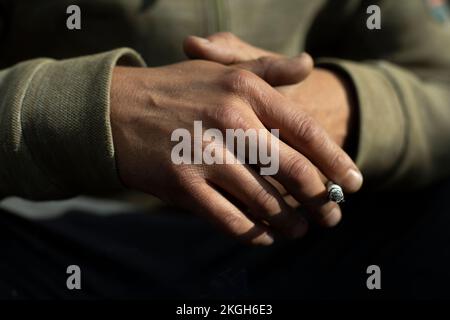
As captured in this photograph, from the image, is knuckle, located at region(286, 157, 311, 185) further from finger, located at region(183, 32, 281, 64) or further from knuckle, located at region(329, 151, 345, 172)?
finger, located at region(183, 32, 281, 64)

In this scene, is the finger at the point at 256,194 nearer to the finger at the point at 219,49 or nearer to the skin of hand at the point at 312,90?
the skin of hand at the point at 312,90

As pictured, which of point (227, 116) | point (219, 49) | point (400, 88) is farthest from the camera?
point (400, 88)

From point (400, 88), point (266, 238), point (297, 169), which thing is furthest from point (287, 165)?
point (400, 88)

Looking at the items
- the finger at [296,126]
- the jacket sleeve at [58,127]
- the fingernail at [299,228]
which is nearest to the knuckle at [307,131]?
the finger at [296,126]

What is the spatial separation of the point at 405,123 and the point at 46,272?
0.66 m

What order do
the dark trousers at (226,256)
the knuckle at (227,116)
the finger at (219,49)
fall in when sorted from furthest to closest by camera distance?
the dark trousers at (226,256) → the finger at (219,49) → the knuckle at (227,116)

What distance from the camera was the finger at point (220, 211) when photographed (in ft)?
2.51

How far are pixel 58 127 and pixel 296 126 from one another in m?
0.31

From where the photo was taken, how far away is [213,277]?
1.07 meters

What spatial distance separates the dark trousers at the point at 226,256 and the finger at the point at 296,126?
295 millimetres

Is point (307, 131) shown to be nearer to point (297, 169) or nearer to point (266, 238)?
point (297, 169)

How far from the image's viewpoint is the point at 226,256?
1.10 meters

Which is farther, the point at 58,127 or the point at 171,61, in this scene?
the point at 171,61
